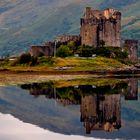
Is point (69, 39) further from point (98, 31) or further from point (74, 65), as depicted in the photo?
point (74, 65)

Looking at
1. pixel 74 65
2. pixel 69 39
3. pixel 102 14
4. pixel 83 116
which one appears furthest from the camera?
pixel 102 14

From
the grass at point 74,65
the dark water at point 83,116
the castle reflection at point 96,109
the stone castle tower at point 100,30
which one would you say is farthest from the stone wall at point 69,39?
the dark water at point 83,116

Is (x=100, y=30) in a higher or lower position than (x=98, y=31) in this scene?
higher

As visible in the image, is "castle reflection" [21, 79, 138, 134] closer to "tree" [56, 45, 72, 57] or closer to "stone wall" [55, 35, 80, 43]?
"tree" [56, 45, 72, 57]

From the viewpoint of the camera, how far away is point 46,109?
166 ft

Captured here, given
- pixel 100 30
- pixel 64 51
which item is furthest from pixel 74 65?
pixel 100 30

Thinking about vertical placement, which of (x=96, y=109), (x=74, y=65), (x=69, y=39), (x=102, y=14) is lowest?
(x=74, y=65)

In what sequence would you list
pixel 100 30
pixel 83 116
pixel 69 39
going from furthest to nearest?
pixel 69 39 < pixel 100 30 < pixel 83 116

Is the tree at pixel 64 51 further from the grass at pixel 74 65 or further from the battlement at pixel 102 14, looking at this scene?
the battlement at pixel 102 14

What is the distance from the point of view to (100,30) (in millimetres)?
148875

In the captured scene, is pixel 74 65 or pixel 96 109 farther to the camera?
pixel 74 65

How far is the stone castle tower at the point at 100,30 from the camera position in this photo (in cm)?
14788

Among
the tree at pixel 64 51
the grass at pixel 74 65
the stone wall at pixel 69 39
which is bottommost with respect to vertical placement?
the grass at pixel 74 65

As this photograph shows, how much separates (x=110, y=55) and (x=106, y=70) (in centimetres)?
1885
